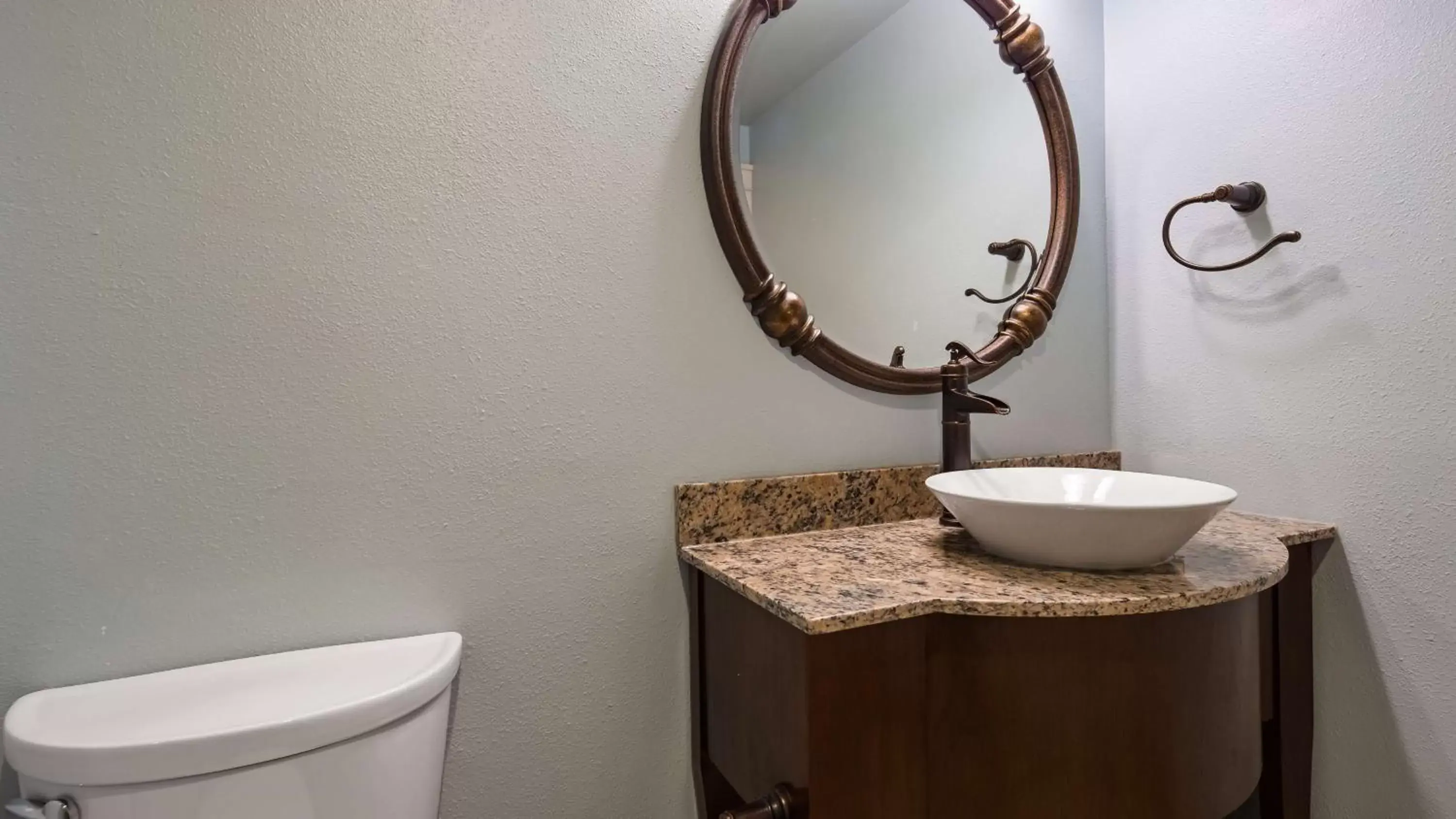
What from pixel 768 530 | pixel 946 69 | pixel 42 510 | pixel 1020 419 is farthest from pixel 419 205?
pixel 1020 419

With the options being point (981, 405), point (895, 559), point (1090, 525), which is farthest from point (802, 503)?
point (1090, 525)

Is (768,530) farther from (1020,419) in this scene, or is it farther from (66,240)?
(66,240)

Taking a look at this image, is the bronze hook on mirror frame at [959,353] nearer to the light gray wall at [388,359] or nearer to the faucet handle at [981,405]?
the faucet handle at [981,405]

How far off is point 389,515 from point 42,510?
331mm

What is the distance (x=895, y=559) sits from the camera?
3.00 feet

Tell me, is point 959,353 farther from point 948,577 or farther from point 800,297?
point 948,577

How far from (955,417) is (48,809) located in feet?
3.73

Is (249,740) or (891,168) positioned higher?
(891,168)

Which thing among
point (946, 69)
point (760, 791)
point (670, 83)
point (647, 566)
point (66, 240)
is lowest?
point (760, 791)

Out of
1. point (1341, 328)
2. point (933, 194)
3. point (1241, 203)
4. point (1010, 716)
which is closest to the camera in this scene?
point (1010, 716)

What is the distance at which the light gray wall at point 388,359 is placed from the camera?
0.73 metres

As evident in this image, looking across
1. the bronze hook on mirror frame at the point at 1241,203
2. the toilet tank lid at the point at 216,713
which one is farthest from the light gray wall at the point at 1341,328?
the toilet tank lid at the point at 216,713

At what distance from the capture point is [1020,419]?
131cm

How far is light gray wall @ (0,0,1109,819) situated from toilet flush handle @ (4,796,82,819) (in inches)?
5.8
